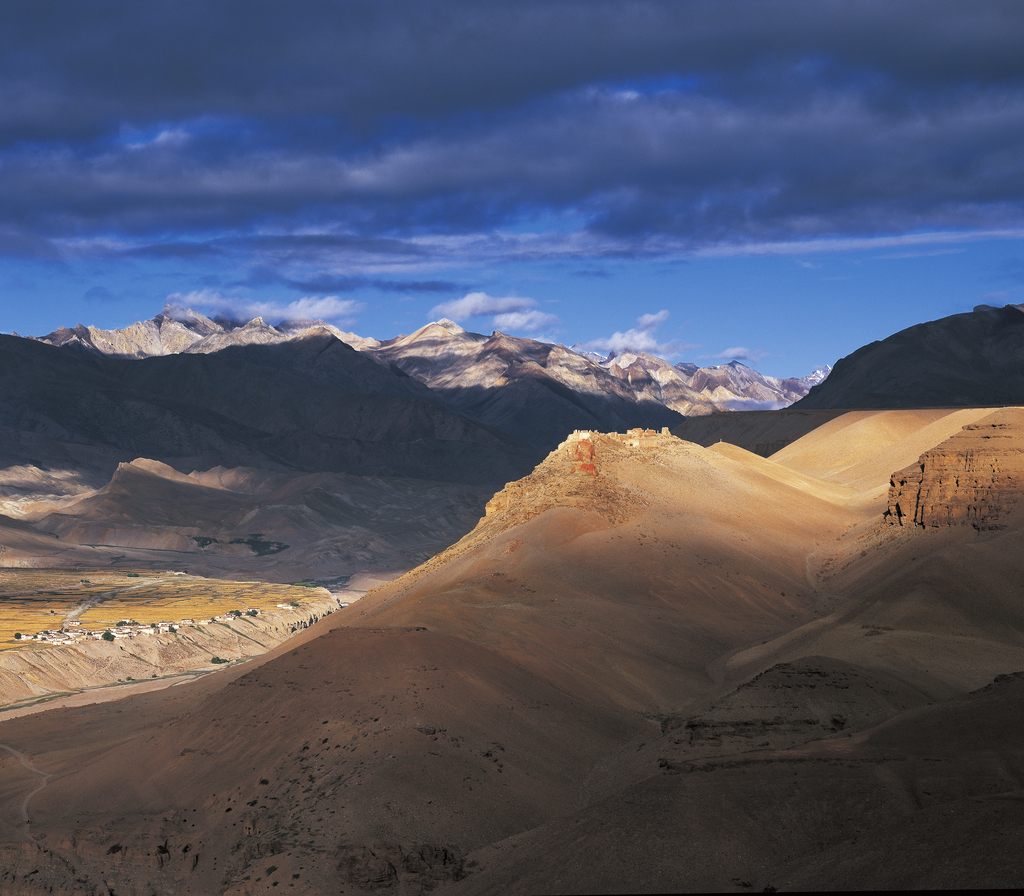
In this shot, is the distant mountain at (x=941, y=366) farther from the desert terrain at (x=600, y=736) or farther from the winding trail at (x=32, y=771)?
the winding trail at (x=32, y=771)

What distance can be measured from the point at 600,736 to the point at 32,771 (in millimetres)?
18324

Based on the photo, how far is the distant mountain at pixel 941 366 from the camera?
156 metres

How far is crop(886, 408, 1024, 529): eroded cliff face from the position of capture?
161ft

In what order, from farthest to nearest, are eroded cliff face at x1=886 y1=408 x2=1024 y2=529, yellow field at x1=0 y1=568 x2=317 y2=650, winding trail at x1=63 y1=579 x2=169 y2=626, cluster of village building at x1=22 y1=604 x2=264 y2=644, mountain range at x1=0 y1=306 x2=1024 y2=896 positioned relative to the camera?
winding trail at x1=63 y1=579 x2=169 y2=626, yellow field at x1=0 y1=568 x2=317 y2=650, cluster of village building at x1=22 y1=604 x2=264 y2=644, eroded cliff face at x1=886 y1=408 x2=1024 y2=529, mountain range at x1=0 y1=306 x2=1024 y2=896

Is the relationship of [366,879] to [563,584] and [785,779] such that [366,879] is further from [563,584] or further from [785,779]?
[563,584]

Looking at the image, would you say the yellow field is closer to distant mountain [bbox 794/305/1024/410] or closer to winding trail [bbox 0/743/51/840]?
winding trail [bbox 0/743/51/840]

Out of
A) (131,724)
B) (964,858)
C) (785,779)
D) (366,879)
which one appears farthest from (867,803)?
(131,724)

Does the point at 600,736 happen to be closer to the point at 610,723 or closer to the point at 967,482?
the point at 610,723

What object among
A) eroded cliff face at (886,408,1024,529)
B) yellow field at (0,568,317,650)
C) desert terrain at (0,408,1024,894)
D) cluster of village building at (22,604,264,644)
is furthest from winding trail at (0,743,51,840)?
eroded cliff face at (886,408,1024,529)

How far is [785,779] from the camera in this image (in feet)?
65.1

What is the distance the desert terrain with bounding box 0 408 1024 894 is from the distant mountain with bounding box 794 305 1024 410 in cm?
10802

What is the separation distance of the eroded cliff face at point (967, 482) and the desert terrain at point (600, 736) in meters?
0.15

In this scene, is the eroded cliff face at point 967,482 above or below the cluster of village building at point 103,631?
above

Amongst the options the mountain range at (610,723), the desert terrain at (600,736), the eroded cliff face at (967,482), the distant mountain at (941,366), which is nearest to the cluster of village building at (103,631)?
the mountain range at (610,723)
